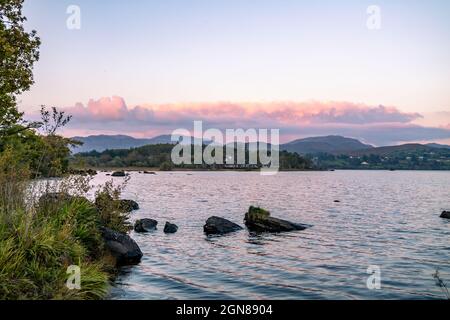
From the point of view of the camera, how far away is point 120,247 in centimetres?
2059

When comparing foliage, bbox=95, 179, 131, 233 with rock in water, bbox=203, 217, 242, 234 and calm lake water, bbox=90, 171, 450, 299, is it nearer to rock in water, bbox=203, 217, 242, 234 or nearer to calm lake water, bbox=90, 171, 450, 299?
calm lake water, bbox=90, 171, 450, 299

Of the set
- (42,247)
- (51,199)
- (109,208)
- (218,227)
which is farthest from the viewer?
(218,227)

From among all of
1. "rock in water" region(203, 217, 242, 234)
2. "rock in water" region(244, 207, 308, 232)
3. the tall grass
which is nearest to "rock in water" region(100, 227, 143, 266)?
the tall grass

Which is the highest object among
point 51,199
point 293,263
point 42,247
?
point 51,199

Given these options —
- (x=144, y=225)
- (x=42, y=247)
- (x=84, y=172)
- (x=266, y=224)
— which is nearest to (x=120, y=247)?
(x=84, y=172)

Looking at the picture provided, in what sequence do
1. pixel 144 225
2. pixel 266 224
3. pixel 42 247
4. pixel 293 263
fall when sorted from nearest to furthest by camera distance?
pixel 42 247, pixel 293 263, pixel 144 225, pixel 266 224

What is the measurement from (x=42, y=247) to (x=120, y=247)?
7.68m

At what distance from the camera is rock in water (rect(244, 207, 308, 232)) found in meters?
35.4

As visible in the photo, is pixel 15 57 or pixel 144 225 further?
pixel 144 225

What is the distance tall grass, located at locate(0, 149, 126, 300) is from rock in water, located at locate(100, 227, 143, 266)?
2.96 ft

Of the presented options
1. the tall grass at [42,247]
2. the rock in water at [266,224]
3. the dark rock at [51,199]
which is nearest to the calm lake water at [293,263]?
the tall grass at [42,247]

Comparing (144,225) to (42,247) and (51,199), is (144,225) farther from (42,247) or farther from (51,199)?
(42,247)

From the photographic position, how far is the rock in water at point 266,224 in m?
35.4
